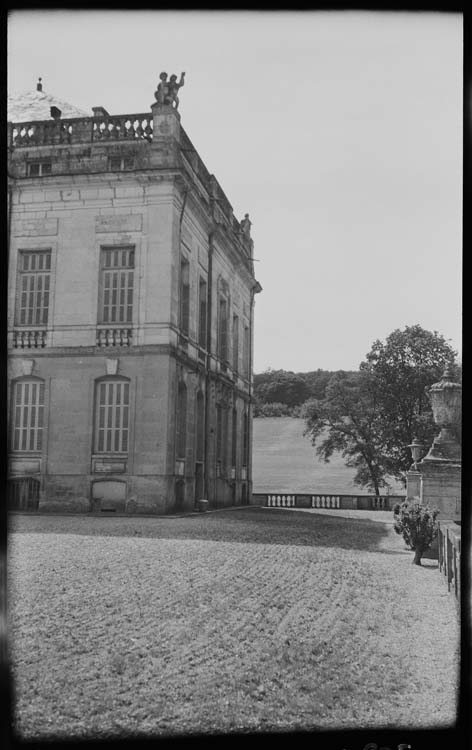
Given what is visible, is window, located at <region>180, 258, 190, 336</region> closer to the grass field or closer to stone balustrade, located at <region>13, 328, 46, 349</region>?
the grass field

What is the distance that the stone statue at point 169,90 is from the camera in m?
5.48

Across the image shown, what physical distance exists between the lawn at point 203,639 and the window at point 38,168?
11.3ft

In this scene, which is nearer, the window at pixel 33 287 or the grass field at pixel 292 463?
the window at pixel 33 287

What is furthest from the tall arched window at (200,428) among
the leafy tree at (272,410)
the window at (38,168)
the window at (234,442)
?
the window at (38,168)

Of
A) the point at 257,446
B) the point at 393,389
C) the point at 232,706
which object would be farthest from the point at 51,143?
the point at 232,706

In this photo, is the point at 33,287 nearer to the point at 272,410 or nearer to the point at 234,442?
the point at 272,410

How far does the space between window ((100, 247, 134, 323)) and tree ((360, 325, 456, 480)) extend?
2.64 meters

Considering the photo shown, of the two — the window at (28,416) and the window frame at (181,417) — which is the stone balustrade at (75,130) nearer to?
the window at (28,416)

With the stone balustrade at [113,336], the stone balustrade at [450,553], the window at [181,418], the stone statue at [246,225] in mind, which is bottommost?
the stone balustrade at [450,553]

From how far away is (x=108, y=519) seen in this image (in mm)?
7648

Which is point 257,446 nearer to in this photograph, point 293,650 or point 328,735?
point 293,650

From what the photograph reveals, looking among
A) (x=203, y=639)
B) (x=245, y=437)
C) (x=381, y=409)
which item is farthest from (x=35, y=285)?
(x=203, y=639)

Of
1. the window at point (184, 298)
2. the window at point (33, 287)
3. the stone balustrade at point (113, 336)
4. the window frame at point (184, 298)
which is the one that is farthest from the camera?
the window at point (184, 298)

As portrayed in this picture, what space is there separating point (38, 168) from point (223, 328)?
359 centimetres
